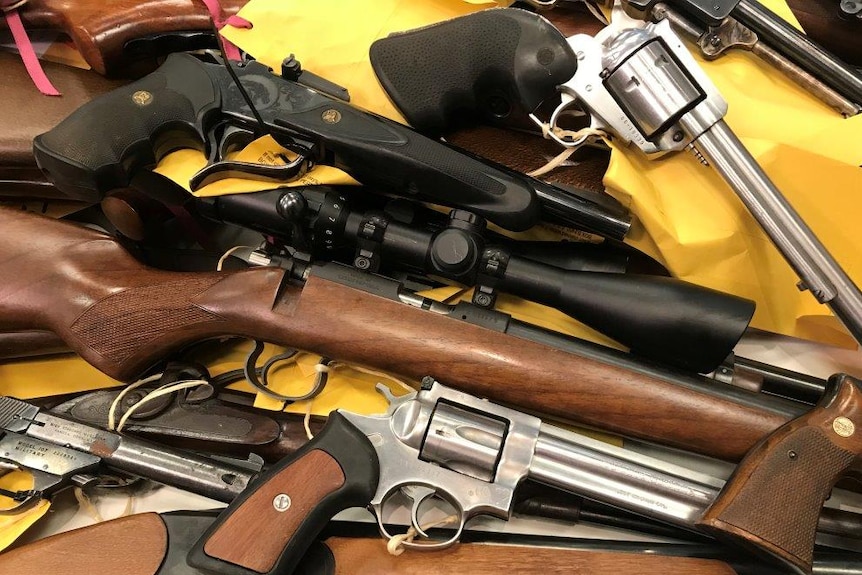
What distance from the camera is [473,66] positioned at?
1.00 meters

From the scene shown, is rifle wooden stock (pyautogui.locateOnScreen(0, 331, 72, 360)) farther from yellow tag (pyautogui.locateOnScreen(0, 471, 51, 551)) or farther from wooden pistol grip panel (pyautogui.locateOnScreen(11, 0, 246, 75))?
wooden pistol grip panel (pyautogui.locateOnScreen(11, 0, 246, 75))

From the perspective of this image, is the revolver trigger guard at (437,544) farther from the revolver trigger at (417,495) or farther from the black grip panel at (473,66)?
the black grip panel at (473,66)

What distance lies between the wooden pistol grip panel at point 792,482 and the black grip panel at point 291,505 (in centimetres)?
43

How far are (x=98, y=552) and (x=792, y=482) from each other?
849 mm

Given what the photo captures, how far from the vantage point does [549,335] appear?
37.1 inches

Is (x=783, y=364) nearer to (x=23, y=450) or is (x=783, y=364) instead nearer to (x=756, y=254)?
(x=756, y=254)

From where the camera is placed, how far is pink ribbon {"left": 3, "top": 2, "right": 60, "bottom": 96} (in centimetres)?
118

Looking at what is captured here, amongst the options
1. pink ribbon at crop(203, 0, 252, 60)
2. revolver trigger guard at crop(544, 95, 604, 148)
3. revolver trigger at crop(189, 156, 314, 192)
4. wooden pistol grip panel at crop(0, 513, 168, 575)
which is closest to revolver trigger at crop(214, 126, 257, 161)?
revolver trigger at crop(189, 156, 314, 192)

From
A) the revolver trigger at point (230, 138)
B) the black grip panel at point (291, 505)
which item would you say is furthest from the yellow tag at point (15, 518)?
the revolver trigger at point (230, 138)

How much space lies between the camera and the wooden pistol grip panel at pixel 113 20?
114 centimetres

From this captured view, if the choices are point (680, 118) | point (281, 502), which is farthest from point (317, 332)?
point (680, 118)

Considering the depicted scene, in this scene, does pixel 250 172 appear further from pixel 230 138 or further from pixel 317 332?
pixel 317 332

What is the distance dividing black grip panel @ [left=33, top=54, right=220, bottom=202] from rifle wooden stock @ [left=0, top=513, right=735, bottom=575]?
0.50m

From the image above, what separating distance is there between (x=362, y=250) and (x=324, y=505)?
37 cm
